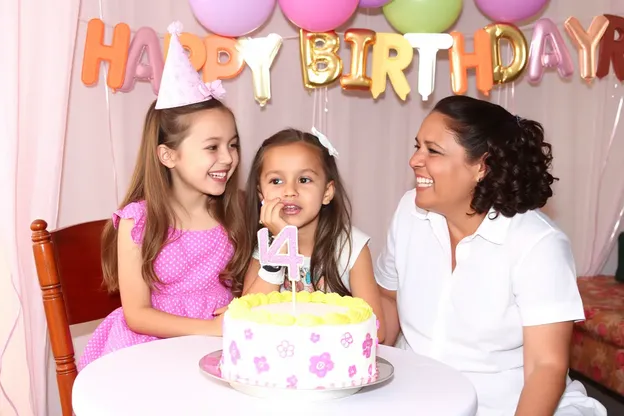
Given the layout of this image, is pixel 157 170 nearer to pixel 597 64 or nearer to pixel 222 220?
pixel 222 220

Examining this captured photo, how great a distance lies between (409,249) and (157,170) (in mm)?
642

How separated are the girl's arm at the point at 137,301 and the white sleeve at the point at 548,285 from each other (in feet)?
2.27

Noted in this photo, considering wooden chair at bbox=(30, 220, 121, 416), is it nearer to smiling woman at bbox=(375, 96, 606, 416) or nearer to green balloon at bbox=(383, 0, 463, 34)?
smiling woman at bbox=(375, 96, 606, 416)

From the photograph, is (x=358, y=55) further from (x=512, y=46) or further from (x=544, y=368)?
(x=544, y=368)

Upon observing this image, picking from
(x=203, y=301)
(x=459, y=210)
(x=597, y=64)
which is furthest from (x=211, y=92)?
(x=597, y=64)

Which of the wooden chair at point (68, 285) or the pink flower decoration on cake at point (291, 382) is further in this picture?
the wooden chair at point (68, 285)

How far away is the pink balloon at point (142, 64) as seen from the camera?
2846mm

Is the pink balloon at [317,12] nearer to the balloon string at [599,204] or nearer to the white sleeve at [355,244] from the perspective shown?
the white sleeve at [355,244]

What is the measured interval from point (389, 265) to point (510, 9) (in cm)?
129

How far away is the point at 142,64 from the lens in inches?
114

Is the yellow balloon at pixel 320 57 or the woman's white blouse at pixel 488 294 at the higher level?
the yellow balloon at pixel 320 57

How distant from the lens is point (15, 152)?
8.71 ft

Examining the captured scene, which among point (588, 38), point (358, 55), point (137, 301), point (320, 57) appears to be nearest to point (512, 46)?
point (588, 38)

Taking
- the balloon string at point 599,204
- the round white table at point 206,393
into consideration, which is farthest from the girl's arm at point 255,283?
the balloon string at point 599,204
